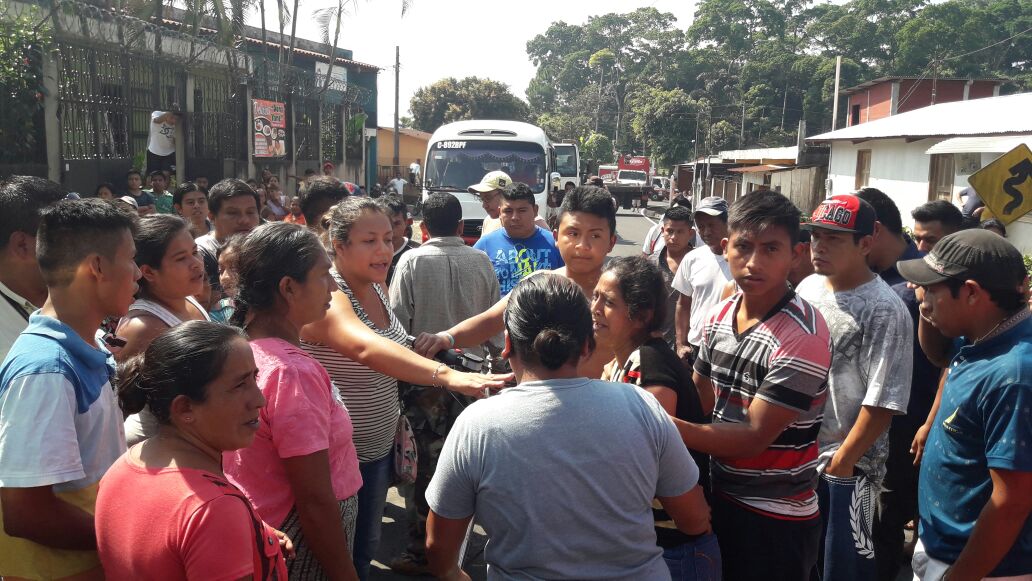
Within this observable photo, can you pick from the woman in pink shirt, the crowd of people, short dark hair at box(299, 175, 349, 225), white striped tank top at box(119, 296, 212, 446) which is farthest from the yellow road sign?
white striped tank top at box(119, 296, 212, 446)

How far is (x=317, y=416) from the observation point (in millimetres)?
2260

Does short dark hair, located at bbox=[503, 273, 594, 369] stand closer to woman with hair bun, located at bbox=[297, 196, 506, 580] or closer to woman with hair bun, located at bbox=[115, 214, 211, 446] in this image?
woman with hair bun, located at bbox=[297, 196, 506, 580]

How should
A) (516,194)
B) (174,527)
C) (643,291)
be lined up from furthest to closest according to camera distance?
(516,194)
(643,291)
(174,527)

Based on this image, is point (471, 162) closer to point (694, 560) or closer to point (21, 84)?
point (21, 84)

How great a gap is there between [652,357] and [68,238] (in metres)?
1.73

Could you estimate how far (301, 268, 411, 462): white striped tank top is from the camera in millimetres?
3105

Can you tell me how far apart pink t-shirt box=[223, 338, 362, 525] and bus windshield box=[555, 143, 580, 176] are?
78.6 ft

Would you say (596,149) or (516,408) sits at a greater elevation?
(596,149)

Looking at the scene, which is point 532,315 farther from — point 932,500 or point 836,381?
point 836,381

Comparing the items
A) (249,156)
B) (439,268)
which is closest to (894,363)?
(439,268)

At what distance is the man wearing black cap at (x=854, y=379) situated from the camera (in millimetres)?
3111

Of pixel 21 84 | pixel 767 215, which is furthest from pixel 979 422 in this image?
pixel 21 84

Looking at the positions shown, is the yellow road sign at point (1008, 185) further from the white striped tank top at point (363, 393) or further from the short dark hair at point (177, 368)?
the short dark hair at point (177, 368)

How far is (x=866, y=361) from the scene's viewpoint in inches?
125
